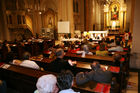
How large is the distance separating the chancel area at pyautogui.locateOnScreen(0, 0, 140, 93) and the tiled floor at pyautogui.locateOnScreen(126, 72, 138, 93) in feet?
0.21

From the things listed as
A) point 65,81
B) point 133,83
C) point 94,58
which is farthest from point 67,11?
point 65,81

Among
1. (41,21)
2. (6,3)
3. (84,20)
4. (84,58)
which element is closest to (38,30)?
(41,21)

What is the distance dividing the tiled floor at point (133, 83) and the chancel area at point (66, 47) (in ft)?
0.21

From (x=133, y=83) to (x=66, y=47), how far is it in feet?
12.6

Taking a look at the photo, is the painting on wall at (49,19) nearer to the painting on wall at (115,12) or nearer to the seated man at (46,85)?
the painting on wall at (115,12)

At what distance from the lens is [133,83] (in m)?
4.48

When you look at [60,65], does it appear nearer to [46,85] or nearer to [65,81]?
[46,85]

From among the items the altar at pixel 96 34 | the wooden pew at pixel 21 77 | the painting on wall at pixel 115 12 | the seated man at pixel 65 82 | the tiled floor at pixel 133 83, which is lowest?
the tiled floor at pixel 133 83

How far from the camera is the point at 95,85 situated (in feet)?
8.17

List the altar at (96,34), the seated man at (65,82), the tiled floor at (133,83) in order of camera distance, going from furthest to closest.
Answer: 1. the altar at (96,34)
2. the tiled floor at (133,83)
3. the seated man at (65,82)

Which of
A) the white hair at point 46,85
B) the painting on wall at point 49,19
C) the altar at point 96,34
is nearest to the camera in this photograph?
the white hair at point 46,85

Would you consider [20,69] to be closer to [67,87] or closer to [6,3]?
[67,87]


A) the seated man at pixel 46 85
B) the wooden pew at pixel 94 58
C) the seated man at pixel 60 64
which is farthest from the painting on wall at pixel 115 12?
the seated man at pixel 46 85

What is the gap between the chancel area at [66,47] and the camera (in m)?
2.59
